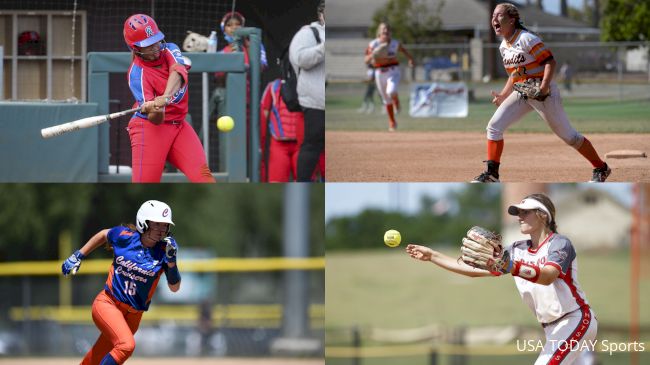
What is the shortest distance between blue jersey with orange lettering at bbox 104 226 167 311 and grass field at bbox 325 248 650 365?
11.9 m

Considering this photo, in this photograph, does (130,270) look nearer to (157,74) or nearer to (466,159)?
(157,74)

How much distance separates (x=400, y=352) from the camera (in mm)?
16203

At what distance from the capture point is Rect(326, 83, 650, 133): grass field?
47.8 ft

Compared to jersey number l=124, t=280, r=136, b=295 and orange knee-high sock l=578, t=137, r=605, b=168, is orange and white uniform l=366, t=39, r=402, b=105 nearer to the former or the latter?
orange knee-high sock l=578, t=137, r=605, b=168

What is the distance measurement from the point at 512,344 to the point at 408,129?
377cm

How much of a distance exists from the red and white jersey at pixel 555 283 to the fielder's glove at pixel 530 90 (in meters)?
2.02

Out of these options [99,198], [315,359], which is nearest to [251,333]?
[315,359]

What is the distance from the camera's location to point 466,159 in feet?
35.1

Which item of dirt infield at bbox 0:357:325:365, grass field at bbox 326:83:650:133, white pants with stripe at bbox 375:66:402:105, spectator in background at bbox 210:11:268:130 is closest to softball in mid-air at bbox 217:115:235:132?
spectator in background at bbox 210:11:268:130

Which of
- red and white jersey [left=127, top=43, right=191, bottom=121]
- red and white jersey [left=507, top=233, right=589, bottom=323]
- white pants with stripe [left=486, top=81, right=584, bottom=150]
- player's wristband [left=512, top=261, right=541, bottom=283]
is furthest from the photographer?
white pants with stripe [left=486, top=81, right=584, bottom=150]

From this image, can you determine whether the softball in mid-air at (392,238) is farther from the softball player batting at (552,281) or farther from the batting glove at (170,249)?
the batting glove at (170,249)

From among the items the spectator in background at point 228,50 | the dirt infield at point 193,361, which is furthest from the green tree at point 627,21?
the spectator in background at point 228,50

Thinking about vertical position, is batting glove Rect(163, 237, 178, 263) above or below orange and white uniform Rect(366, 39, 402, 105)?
below

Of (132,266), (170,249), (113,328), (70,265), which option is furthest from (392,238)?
(70,265)
